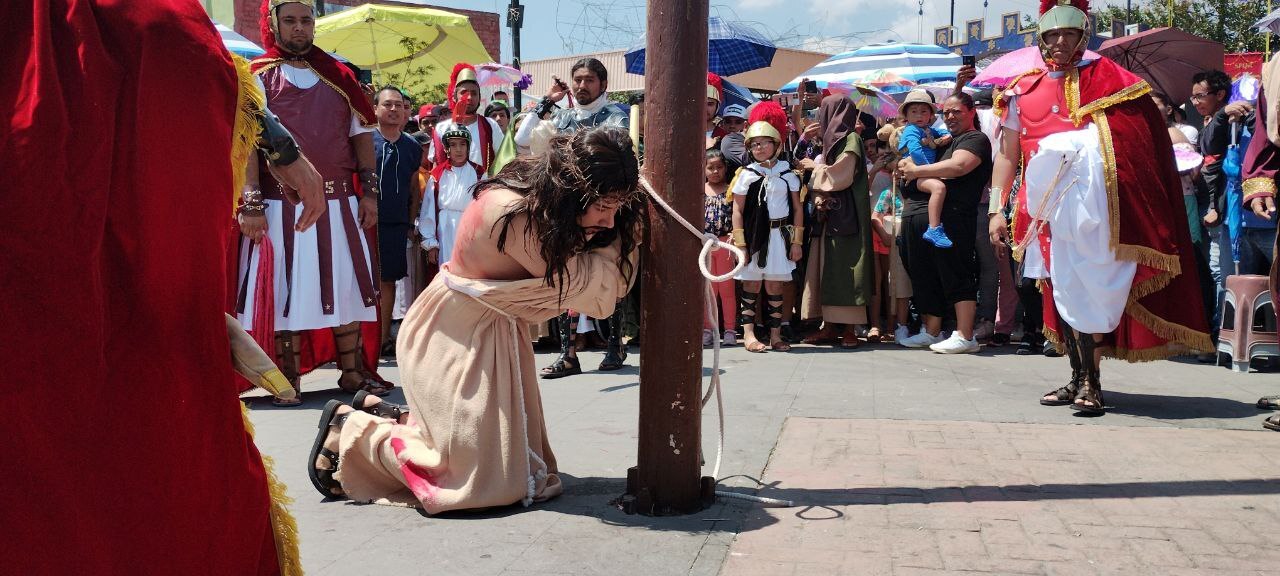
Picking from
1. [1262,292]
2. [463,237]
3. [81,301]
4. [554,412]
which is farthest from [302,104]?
[1262,292]

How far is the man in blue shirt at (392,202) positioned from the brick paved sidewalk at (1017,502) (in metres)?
4.46

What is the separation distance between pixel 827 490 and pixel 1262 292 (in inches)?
175

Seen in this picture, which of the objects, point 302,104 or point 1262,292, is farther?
point 1262,292

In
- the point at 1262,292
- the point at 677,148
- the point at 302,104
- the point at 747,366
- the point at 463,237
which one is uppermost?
the point at 302,104

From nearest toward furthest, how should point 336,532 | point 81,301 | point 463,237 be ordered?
point 81,301 < point 336,532 < point 463,237

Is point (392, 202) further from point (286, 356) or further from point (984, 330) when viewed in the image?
point (984, 330)

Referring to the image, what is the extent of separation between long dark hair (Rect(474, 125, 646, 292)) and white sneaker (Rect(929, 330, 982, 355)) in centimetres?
485

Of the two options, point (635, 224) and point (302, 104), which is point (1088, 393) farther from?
point (302, 104)

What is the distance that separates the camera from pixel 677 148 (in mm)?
3623

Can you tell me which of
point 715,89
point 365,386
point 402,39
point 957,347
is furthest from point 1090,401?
point 402,39

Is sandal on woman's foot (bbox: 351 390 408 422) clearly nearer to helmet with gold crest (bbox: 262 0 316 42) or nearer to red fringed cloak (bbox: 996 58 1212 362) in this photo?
helmet with gold crest (bbox: 262 0 316 42)

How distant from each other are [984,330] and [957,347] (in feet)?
1.99

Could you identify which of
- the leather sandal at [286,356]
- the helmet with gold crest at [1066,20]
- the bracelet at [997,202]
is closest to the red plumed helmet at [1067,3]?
the helmet with gold crest at [1066,20]

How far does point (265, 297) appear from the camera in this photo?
6.13 m
